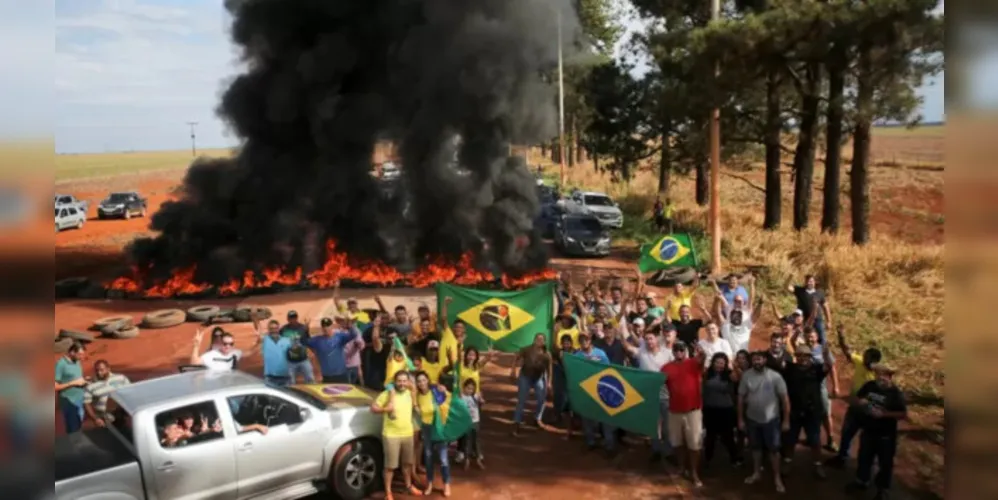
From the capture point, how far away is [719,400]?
7797 mm

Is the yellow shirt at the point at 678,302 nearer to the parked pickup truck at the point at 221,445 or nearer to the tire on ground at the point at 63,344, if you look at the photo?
the parked pickup truck at the point at 221,445

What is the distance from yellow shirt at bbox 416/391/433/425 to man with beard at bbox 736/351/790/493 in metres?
3.34

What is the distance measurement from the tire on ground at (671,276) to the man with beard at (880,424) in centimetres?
1019

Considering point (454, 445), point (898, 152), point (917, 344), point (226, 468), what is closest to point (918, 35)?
point (917, 344)

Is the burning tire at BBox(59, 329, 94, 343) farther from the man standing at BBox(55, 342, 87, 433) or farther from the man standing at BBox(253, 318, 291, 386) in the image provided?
the man standing at BBox(253, 318, 291, 386)

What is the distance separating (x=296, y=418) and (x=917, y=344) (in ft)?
36.1

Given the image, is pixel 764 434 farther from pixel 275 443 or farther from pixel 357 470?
pixel 275 443

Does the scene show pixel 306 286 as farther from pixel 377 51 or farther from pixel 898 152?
pixel 898 152

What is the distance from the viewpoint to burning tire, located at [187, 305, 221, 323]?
15953mm

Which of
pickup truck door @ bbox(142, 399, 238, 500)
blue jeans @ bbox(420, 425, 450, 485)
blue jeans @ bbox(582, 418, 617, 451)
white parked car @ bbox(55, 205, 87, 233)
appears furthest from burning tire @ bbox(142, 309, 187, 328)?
white parked car @ bbox(55, 205, 87, 233)

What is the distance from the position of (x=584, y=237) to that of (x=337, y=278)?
26.7 feet

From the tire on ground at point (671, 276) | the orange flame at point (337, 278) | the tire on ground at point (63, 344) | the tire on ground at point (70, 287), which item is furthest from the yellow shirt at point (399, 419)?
the tire on ground at point (70, 287)

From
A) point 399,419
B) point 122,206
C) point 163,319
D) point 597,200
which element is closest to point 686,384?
point 399,419

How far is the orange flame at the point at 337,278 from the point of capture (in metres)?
19.7
